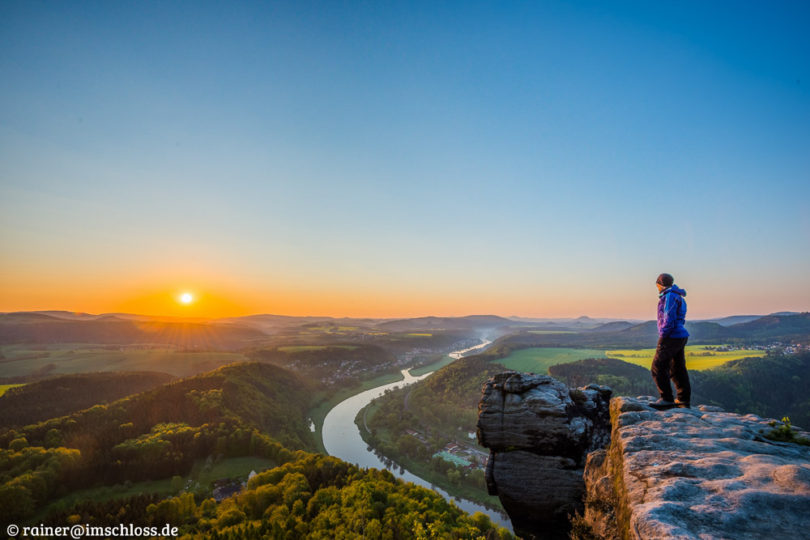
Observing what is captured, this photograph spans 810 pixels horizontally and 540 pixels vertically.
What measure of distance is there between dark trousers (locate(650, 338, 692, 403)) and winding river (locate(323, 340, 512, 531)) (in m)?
48.1

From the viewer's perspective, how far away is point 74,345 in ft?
545

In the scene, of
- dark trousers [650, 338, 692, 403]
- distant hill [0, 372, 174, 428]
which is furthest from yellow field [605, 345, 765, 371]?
distant hill [0, 372, 174, 428]

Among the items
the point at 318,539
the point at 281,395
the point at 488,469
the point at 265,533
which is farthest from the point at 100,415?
the point at 488,469

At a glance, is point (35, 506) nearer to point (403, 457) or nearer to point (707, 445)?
point (403, 457)

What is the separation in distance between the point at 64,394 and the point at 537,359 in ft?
483

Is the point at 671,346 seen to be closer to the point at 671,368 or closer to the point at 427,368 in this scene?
the point at 671,368

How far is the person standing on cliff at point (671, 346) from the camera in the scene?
29.8 ft

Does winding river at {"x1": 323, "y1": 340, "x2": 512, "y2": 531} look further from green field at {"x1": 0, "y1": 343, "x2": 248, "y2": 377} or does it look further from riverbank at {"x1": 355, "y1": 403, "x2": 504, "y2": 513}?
green field at {"x1": 0, "y1": 343, "x2": 248, "y2": 377}

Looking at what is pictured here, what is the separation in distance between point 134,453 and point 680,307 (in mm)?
72463

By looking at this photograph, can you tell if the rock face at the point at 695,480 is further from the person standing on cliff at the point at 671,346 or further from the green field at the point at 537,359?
the green field at the point at 537,359

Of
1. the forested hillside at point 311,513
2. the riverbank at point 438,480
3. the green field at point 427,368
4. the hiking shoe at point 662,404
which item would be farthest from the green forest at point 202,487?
the green field at point 427,368

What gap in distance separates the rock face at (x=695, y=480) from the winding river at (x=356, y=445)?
49.1 m

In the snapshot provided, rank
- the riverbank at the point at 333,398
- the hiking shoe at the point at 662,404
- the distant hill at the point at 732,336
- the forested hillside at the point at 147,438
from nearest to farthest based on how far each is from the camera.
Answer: the hiking shoe at the point at 662,404
the forested hillside at the point at 147,438
the riverbank at the point at 333,398
the distant hill at the point at 732,336

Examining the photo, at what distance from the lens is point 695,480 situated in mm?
5070
